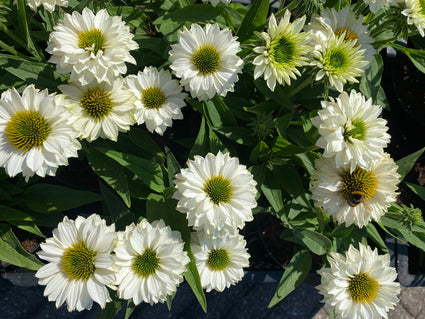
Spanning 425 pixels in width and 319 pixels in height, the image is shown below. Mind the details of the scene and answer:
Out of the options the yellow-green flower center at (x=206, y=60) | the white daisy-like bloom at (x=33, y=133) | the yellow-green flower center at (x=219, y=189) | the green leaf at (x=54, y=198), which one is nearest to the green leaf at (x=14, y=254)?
the green leaf at (x=54, y=198)

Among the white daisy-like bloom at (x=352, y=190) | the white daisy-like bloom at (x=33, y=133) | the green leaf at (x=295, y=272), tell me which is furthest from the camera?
the green leaf at (x=295, y=272)

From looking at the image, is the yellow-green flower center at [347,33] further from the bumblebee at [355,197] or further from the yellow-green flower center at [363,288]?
the yellow-green flower center at [363,288]

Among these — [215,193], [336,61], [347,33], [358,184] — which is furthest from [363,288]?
[347,33]

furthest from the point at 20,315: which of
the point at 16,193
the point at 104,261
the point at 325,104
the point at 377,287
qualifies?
the point at 325,104

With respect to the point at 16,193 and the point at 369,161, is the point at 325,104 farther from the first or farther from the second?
the point at 16,193

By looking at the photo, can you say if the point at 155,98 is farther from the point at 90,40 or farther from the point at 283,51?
the point at 283,51

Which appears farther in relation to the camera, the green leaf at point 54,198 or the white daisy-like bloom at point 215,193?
the green leaf at point 54,198
